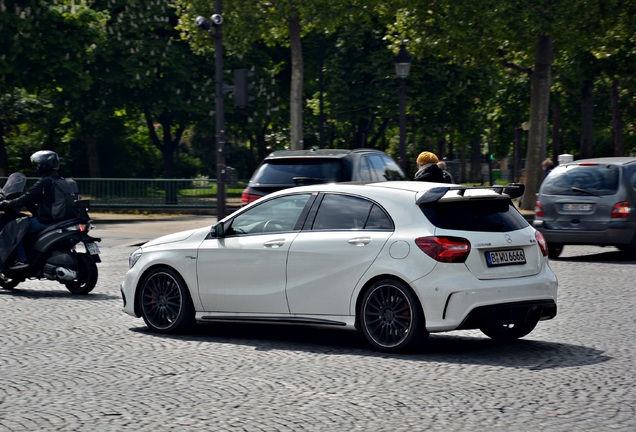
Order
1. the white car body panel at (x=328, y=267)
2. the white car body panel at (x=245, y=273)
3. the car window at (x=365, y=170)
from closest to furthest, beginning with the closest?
1. the white car body panel at (x=328, y=267)
2. the white car body panel at (x=245, y=273)
3. the car window at (x=365, y=170)

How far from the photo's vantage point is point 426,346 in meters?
9.63

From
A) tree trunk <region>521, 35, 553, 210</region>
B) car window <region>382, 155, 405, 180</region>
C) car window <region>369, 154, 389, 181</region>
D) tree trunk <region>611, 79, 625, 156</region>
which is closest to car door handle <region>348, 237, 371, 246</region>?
car window <region>369, 154, 389, 181</region>

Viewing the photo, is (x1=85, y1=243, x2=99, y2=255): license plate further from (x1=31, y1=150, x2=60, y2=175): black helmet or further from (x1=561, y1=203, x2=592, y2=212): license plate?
(x1=561, y1=203, x2=592, y2=212): license plate

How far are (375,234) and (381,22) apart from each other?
3500cm

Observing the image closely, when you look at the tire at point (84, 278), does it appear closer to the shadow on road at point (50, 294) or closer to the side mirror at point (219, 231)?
the shadow on road at point (50, 294)

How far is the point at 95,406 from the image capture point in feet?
23.4

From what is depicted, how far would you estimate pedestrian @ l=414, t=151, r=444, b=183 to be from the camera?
15742 mm

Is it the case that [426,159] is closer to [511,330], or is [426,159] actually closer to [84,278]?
[84,278]

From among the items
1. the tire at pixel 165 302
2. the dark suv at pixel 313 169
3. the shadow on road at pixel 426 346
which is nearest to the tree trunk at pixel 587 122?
the dark suv at pixel 313 169

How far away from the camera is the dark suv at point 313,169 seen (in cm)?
1711

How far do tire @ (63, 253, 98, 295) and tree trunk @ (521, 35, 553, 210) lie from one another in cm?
2062

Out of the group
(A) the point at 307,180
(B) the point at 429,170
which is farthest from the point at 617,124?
(B) the point at 429,170

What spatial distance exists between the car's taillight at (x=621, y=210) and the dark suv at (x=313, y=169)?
3.61 meters

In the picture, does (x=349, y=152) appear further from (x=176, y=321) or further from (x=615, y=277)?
(x=176, y=321)
